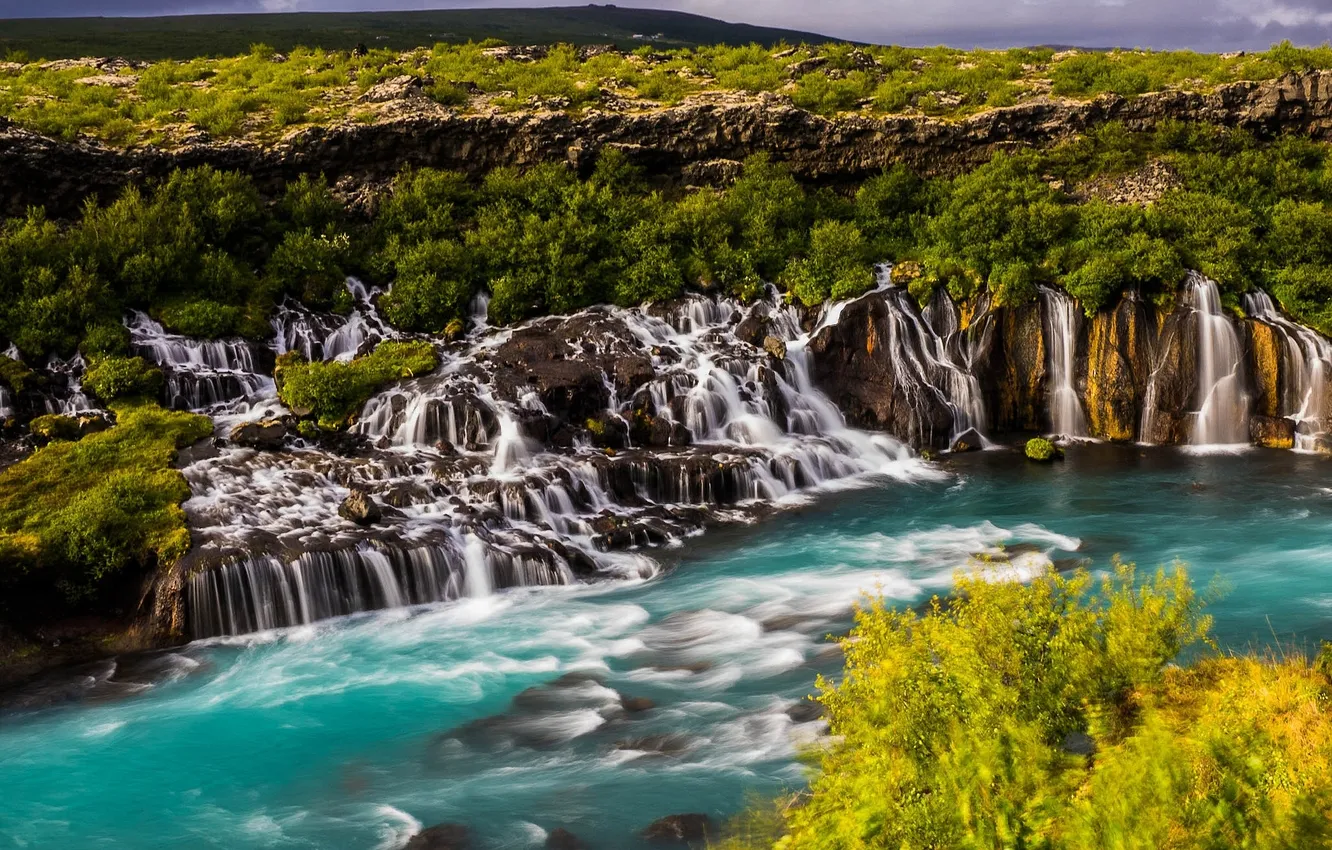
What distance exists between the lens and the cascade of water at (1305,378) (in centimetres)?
2850

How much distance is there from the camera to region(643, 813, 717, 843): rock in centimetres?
1194

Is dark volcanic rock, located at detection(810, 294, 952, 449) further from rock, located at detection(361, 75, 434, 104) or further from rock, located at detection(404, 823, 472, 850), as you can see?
rock, located at detection(404, 823, 472, 850)

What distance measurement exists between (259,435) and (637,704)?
13.6 metres

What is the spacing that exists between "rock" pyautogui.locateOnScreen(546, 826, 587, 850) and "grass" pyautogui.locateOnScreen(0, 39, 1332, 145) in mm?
31083

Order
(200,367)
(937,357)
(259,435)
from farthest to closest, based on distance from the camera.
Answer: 1. (937,357)
2. (200,367)
3. (259,435)

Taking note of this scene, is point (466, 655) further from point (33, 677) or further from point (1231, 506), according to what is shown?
point (1231, 506)

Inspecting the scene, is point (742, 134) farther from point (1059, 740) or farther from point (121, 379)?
point (1059, 740)

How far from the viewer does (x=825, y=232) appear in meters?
33.4

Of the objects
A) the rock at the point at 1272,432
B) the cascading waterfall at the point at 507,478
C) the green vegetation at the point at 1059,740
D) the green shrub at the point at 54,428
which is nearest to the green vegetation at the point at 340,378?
the cascading waterfall at the point at 507,478

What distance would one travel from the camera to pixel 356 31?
368ft

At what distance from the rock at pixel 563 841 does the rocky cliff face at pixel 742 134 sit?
96.7 feet

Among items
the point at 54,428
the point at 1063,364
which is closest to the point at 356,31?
the point at 54,428

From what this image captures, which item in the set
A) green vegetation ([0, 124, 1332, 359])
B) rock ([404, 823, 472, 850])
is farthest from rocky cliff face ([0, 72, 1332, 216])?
rock ([404, 823, 472, 850])

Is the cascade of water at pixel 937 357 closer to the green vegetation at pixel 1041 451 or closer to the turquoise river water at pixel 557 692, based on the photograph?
the green vegetation at pixel 1041 451
